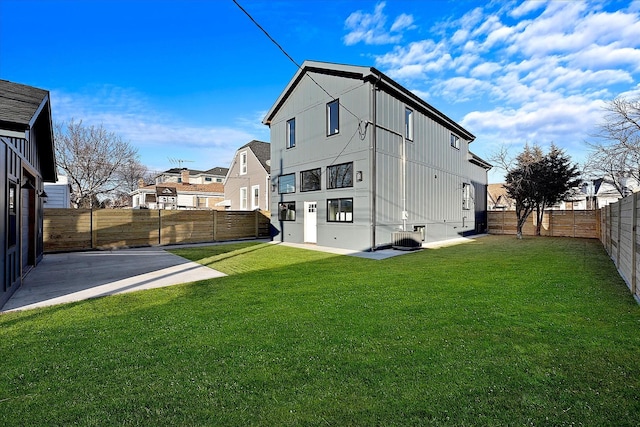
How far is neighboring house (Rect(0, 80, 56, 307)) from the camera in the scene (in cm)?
433

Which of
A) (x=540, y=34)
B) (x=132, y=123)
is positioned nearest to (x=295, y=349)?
(x=540, y=34)

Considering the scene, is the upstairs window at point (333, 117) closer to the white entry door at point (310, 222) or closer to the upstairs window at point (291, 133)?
the upstairs window at point (291, 133)

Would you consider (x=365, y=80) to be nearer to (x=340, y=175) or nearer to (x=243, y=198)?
(x=340, y=175)

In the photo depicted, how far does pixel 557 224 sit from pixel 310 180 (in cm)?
1583

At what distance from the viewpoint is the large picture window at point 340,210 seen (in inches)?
500

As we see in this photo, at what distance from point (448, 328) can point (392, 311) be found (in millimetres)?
880

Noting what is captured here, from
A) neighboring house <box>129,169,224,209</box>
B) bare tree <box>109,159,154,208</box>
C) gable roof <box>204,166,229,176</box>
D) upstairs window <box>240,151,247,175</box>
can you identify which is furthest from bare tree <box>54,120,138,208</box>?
gable roof <box>204,166,229,176</box>

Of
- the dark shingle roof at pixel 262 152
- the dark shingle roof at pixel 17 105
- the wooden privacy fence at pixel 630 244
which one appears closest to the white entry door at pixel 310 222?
the dark shingle roof at pixel 262 152

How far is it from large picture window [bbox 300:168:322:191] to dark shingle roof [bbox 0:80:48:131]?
31.7 feet

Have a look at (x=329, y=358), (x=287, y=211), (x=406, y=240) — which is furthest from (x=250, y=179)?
(x=329, y=358)

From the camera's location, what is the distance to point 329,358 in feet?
10.00

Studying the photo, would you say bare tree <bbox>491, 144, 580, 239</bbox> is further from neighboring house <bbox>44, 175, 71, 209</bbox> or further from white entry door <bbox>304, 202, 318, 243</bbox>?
neighboring house <bbox>44, 175, 71, 209</bbox>

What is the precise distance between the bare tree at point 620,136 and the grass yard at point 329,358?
9152 millimetres

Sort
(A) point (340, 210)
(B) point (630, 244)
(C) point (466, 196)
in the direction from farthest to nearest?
(C) point (466, 196) < (A) point (340, 210) < (B) point (630, 244)
